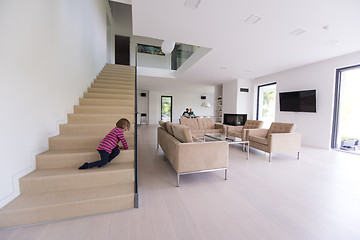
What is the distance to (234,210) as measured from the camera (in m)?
1.72

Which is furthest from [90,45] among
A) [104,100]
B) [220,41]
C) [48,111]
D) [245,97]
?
[245,97]

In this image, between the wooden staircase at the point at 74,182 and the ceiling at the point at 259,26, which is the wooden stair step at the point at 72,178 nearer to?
the wooden staircase at the point at 74,182

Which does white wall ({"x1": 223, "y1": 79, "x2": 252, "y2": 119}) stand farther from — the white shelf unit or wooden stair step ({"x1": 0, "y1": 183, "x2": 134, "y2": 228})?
wooden stair step ({"x1": 0, "y1": 183, "x2": 134, "y2": 228})

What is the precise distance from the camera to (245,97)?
7.78m

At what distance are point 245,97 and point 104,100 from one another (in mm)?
6821

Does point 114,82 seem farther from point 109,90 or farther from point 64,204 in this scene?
point 64,204

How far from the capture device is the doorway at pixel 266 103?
6.83m

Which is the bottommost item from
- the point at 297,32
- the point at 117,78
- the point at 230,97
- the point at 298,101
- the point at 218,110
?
the point at 218,110

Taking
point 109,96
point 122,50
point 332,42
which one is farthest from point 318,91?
point 122,50

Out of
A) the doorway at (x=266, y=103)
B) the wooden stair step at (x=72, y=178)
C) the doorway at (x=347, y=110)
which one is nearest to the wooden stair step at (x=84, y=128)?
the wooden stair step at (x=72, y=178)

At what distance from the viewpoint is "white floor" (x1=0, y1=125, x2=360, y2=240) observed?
1385mm

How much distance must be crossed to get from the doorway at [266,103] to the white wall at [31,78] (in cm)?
746

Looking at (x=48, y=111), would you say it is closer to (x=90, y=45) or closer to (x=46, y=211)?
(x=46, y=211)

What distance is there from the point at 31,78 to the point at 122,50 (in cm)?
848
